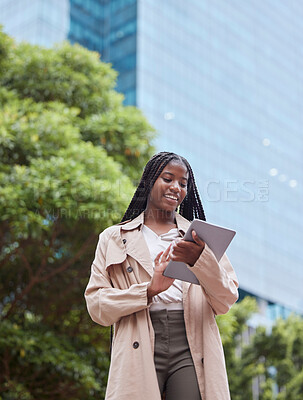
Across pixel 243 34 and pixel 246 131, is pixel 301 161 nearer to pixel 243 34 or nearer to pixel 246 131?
pixel 246 131

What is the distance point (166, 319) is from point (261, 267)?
3884 centimetres

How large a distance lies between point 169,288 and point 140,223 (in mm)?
370

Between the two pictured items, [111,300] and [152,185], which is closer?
[111,300]

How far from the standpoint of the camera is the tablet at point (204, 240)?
2.46 meters

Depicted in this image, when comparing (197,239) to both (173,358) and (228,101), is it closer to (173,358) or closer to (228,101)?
(173,358)

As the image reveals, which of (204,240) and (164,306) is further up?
(204,240)

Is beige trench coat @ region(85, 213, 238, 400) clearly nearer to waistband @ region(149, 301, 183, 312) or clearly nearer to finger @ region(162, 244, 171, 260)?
waistband @ region(149, 301, 183, 312)

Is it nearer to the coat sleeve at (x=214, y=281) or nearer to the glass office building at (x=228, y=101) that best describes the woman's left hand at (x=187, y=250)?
the coat sleeve at (x=214, y=281)

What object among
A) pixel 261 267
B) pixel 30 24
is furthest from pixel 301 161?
pixel 30 24

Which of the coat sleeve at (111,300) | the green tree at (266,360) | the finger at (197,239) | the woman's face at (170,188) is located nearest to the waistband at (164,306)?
the coat sleeve at (111,300)

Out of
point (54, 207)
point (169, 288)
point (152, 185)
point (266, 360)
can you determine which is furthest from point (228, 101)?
point (169, 288)

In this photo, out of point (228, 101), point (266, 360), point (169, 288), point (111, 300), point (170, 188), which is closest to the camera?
point (111, 300)

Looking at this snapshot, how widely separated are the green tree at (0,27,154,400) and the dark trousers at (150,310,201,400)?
15.3 ft

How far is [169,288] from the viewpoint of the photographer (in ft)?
8.98
